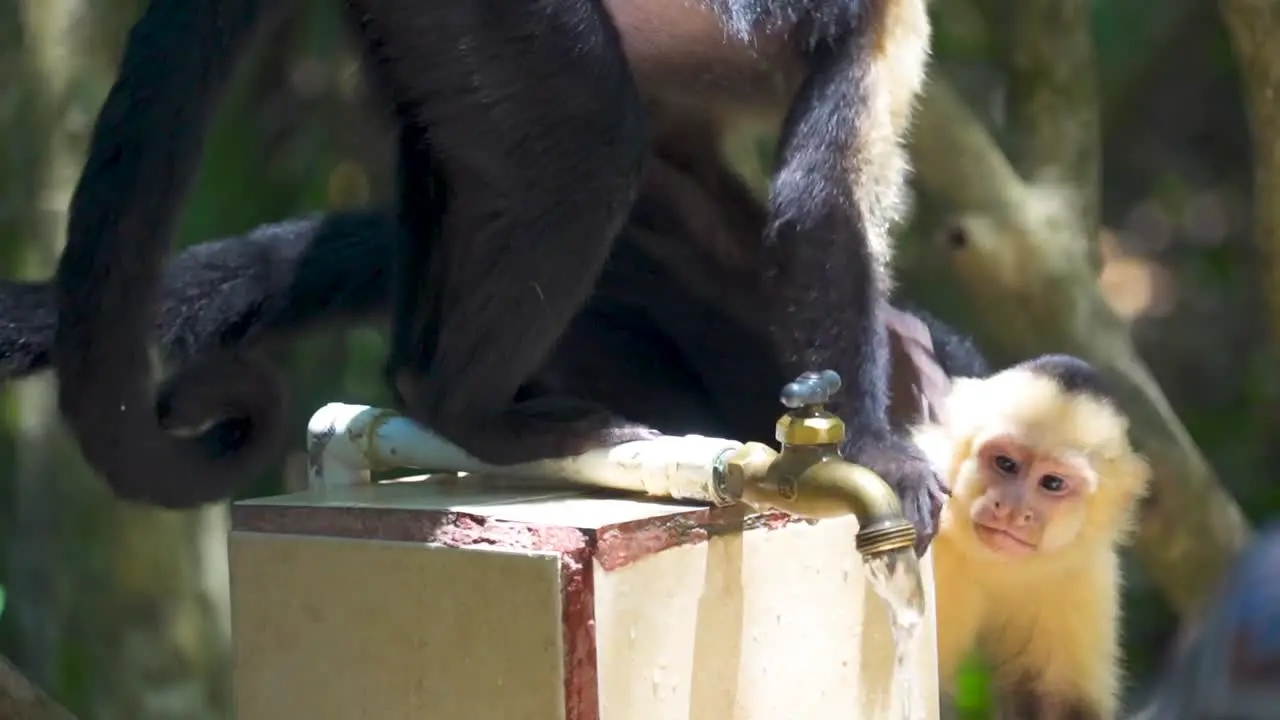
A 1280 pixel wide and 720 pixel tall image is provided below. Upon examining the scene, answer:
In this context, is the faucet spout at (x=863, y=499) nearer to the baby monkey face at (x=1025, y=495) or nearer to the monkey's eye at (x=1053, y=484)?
the baby monkey face at (x=1025, y=495)

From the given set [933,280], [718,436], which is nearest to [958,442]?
[718,436]

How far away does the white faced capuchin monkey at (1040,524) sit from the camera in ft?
7.41

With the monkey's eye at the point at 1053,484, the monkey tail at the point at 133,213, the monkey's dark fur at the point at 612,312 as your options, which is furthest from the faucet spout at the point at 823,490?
the monkey's eye at the point at 1053,484

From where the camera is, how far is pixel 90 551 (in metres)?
2.78

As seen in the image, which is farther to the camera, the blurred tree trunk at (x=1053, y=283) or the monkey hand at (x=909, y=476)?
the blurred tree trunk at (x=1053, y=283)

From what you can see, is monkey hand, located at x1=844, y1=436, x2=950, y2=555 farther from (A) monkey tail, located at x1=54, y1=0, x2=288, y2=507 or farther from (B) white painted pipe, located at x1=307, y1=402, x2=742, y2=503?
(A) monkey tail, located at x1=54, y1=0, x2=288, y2=507

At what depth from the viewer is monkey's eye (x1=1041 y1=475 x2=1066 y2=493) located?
2.29m

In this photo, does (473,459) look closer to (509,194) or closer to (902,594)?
(509,194)

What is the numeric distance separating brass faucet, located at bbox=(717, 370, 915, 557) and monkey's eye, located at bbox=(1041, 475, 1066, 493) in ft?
3.10

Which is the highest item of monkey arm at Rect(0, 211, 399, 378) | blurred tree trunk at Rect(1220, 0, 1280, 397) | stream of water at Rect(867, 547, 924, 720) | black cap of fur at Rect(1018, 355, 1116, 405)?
blurred tree trunk at Rect(1220, 0, 1280, 397)

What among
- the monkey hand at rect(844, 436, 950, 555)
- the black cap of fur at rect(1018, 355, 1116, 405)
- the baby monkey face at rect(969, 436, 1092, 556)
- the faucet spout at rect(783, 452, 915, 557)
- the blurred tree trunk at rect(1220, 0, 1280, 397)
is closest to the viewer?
the faucet spout at rect(783, 452, 915, 557)

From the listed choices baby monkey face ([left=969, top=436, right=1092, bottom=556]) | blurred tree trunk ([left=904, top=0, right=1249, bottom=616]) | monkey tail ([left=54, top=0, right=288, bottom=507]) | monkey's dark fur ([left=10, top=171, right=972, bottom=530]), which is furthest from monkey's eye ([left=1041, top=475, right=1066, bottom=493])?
monkey tail ([left=54, top=0, right=288, bottom=507])

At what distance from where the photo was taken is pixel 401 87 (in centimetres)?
163

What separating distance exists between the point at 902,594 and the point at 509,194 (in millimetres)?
543
